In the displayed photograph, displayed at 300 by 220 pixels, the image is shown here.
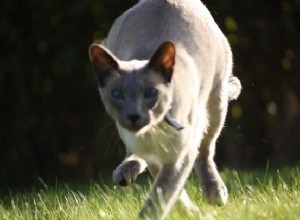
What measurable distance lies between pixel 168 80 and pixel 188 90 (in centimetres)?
33

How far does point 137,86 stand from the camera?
5.15m

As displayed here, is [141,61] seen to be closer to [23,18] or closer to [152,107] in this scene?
[152,107]

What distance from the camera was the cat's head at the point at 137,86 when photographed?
16.7 ft

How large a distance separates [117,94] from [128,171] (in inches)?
41.4

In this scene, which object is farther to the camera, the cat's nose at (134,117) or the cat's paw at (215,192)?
the cat's paw at (215,192)

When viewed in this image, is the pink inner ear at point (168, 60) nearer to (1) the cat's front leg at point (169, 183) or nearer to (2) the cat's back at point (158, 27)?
(2) the cat's back at point (158, 27)

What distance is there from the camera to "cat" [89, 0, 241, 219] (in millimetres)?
5176

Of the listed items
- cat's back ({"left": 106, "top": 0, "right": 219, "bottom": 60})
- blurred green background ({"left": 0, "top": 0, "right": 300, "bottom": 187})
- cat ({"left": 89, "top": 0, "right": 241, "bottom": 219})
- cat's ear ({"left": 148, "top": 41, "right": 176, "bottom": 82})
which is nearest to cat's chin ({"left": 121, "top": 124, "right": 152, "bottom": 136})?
cat ({"left": 89, "top": 0, "right": 241, "bottom": 219})

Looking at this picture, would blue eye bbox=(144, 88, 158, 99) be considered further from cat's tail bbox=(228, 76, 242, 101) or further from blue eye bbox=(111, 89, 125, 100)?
cat's tail bbox=(228, 76, 242, 101)

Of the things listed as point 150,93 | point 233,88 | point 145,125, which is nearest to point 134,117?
point 145,125

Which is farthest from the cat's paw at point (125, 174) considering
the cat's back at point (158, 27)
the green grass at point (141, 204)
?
the cat's back at point (158, 27)

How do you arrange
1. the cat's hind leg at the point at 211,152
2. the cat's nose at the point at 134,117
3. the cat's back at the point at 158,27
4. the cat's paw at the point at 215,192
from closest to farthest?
the cat's nose at the point at 134,117 → the cat's back at the point at 158,27 → the cat's paw at the point at 215,192 → the cat's hind leg at the point at 211,152

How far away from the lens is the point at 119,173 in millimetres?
6105

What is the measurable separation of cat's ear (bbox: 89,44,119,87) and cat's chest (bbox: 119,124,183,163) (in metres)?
0.35
